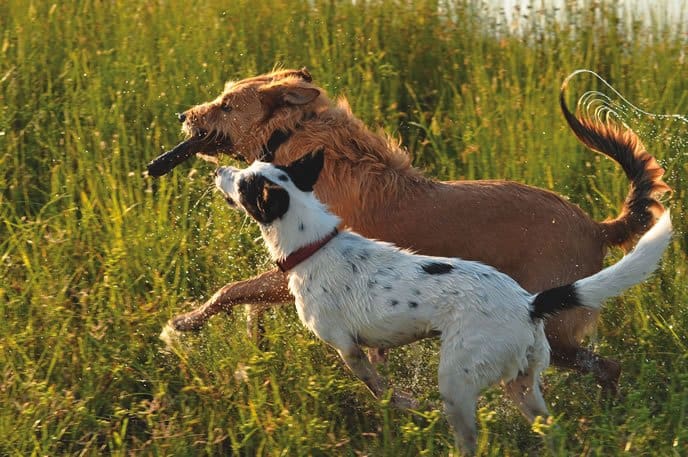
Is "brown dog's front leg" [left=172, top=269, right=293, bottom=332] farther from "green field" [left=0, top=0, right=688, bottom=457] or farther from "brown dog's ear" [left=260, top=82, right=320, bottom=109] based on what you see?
"brown dog's ear" [left=260, top=82, right=320, bottom=109]

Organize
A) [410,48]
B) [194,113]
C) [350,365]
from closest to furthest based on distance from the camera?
[350,365] < [194,113] < [410,48]

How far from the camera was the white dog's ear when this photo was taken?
199 inches

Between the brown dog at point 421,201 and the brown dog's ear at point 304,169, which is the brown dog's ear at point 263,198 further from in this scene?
the brown dog at point 421,201

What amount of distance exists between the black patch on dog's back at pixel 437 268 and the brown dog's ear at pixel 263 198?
641 millimetres

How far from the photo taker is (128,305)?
5922 mm

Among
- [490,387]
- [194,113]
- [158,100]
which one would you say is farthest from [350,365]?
[158,100]

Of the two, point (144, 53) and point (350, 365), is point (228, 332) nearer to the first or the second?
point (350, 365)

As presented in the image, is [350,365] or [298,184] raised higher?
[298,184]

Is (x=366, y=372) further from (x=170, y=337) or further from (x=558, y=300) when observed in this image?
(x=170, y=337)

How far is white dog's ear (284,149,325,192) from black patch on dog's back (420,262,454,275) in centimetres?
64

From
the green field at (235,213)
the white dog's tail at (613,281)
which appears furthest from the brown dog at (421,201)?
the white dog's tail at (613,281)

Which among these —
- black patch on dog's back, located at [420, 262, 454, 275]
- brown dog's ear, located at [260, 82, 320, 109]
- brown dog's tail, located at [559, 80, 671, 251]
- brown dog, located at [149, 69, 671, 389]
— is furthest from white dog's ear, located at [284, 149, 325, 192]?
brown dog's tail, located at [559, 80, 671, 251]

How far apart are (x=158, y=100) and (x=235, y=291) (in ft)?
8.26

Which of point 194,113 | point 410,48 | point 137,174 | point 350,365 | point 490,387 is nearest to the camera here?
point 490,387
